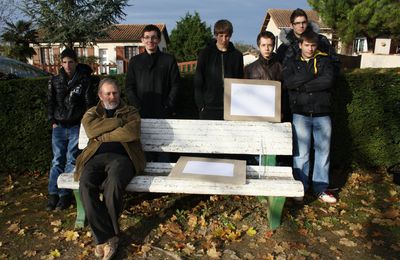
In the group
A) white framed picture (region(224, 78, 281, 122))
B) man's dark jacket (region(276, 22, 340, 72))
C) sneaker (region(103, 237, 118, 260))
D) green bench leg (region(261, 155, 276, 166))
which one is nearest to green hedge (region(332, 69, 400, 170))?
man's dark jacket (region(276, 22, 340, 72))

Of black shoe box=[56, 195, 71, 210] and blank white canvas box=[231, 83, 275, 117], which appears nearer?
blank white canvas box=[231, 83, 275, 117]

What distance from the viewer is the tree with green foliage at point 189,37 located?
32125mm

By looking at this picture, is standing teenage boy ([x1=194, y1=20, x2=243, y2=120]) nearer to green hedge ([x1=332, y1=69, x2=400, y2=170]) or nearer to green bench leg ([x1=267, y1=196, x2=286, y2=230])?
green bench leg ([x1=267, y1=196, x2=286, y2=230])

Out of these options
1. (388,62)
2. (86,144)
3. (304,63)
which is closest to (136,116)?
(86,144)

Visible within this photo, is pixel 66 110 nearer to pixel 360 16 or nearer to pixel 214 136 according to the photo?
pixel 214 136

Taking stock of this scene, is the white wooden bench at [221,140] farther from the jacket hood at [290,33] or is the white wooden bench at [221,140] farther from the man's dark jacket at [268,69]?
the jacket hood at [290,33]

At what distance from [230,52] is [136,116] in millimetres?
1410

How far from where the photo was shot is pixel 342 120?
213 inches

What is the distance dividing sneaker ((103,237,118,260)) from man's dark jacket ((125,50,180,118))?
170 cm

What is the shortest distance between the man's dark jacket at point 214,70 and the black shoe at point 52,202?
7.14ft

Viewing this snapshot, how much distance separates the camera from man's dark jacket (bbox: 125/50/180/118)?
4445 mm

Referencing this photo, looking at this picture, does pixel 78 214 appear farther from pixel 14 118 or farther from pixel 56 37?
pixel 56 37

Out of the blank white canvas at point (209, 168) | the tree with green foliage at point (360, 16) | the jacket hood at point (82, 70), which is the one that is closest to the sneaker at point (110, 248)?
the blank white canvas at point (209, 168)

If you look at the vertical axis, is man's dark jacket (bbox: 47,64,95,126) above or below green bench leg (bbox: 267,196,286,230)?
above
